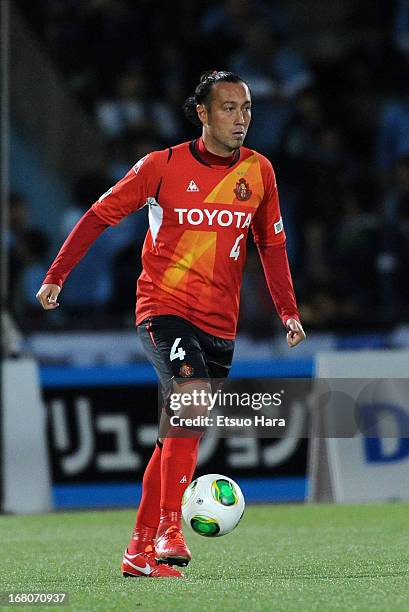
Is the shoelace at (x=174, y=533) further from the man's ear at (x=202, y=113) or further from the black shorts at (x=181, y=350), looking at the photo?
the man's ear at (x=202, y=113)

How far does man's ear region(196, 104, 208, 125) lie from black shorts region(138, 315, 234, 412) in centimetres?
85

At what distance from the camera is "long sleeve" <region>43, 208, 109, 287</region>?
5562 mm

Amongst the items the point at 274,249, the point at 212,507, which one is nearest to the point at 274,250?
the point at 274,249

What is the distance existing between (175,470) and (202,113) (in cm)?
151

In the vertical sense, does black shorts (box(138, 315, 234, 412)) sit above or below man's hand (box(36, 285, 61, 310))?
below

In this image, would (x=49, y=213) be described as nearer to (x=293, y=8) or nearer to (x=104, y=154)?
(x=104, y=154)

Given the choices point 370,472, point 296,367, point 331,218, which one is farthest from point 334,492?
point 331,218

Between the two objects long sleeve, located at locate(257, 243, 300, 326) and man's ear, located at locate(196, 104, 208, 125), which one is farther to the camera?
long sleeve, located at locate(257, 243, 300, 326)

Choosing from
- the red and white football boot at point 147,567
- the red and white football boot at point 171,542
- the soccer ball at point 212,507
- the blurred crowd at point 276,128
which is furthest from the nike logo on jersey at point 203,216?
the blurred crowd at point 276,128

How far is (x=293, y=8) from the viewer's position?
48.4 ft

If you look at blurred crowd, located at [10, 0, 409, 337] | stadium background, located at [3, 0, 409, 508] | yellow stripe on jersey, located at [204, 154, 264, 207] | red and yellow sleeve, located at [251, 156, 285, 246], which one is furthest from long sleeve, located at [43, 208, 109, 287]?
blurred crowd, located at [10, 0, 409, 337]

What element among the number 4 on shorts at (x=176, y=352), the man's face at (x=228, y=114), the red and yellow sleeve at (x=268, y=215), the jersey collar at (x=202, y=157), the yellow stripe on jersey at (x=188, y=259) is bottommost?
the number 4 on shorts at (x=176, y=352)

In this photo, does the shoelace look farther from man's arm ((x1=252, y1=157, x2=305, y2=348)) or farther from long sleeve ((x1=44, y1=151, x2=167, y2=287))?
long sleeve ((x1=44, y1=151, x2=167, y2=287))

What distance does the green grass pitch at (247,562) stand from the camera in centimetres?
475
